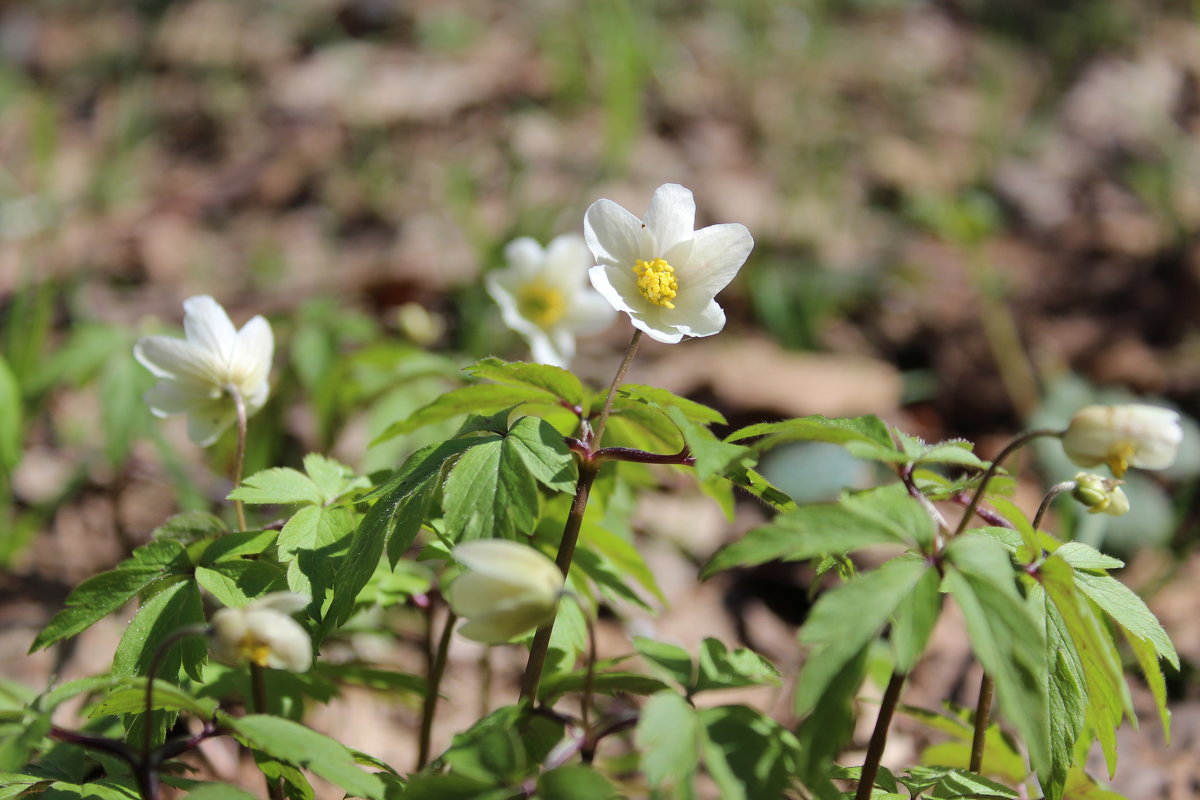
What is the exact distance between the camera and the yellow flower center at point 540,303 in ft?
9.29

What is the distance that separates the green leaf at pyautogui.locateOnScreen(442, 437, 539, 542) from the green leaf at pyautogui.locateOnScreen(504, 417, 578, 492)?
1 cm

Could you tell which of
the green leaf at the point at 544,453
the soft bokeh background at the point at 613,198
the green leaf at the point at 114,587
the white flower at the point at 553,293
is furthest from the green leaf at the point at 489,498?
the white flower at the point at 553,293

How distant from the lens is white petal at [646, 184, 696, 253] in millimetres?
1540

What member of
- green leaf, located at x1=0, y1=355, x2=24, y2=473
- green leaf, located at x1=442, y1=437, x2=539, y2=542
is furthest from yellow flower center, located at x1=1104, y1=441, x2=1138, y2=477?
green leaf, located at x1=0, y1=355, x2=24, y2=473

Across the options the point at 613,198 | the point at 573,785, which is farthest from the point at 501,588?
the point at 613,198

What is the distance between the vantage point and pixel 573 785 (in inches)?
41.1

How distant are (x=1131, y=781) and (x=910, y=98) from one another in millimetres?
4671

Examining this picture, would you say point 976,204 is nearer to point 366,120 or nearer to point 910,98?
point 910,98

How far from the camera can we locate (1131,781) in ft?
7.39

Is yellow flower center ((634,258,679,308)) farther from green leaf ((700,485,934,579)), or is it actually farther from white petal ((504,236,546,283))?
white petal ((504,236,546,283))

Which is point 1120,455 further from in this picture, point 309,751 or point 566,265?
point 566,265

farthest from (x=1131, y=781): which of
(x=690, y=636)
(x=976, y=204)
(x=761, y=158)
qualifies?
(x=761, y=158)

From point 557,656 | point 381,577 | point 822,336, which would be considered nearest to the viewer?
point 557,656

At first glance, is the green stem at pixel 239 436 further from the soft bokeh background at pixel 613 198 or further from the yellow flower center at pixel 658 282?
the yellow flower center at pixel 658 282
